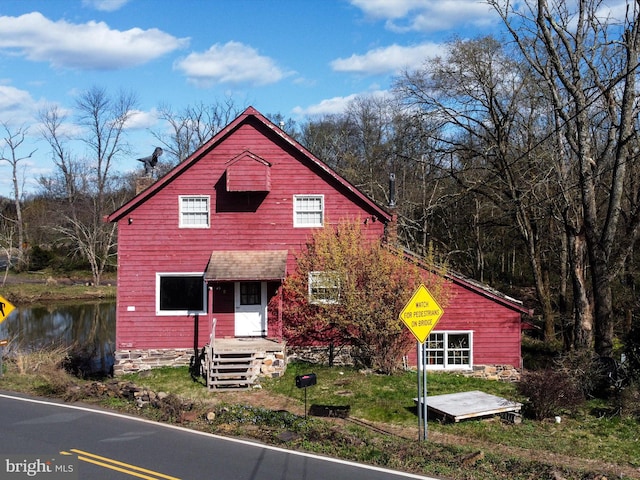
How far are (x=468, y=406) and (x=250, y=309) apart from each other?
847cm

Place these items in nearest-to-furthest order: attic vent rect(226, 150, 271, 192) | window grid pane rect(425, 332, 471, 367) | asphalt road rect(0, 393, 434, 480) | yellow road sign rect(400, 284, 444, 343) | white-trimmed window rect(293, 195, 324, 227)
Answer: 1. asphalt road rect(0, 393, 434, 480)
2. yellow road sign rect(400, 284, 444, 343)
3. attic vent rect(226, 150, 271, 192)
4. window grid pane rect(425, 332, 471, 367)
5. white-trimmed window rect(293, 195, 324, 227)

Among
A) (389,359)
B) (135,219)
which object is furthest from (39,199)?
(389,359)

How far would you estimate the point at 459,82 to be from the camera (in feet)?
83.2

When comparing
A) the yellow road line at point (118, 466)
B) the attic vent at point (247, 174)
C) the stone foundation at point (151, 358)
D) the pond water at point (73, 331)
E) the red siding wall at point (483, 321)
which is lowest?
the pond water at point (73, 331)

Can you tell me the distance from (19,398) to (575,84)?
733 inches

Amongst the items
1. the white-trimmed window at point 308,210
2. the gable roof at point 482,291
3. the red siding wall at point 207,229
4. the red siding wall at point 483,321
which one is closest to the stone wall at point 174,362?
the red siding wall at point 207,229

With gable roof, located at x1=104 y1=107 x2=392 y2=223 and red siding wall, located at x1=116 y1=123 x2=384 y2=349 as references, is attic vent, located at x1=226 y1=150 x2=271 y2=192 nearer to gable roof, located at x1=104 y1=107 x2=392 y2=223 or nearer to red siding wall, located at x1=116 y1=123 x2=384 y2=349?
red siding wall, located at x1=116 y1=123 x2=384 y2=349

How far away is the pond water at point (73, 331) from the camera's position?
79.1 ft

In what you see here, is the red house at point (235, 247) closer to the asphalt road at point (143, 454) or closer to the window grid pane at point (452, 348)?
the window grid pane at point (452, 348)

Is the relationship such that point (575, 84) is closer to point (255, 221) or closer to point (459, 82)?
point (459, 82)

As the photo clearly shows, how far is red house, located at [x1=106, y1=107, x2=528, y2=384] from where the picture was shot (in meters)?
19.3

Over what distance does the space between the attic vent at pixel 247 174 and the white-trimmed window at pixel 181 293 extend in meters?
3.24

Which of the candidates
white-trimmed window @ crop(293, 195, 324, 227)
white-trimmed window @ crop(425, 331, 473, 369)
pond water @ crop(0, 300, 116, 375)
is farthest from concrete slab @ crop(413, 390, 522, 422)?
pond water @ crop(0, 300, 116, 375)

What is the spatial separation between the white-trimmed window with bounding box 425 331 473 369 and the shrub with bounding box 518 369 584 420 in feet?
16.4
